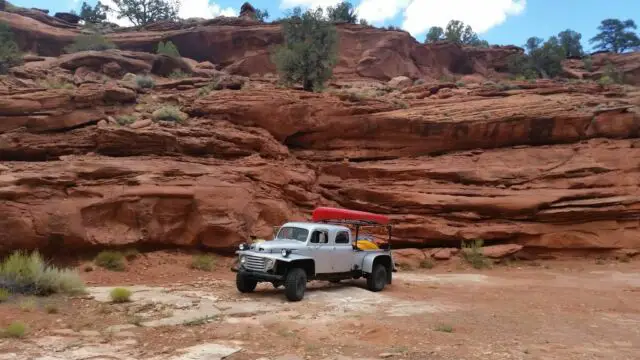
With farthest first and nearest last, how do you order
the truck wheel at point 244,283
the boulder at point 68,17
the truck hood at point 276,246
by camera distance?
1. the boulder at point 68,17
2. the truck wheel at point 244,283
3. the truck hood at point 276,246

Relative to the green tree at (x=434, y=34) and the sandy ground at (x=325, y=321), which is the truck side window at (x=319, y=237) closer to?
the sandy ground at (x=325, y=321)

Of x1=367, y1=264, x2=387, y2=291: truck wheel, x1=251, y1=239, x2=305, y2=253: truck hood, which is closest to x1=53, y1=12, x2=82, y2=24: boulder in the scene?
x1=251, y1=239, x2=305, y2=253: truck hood

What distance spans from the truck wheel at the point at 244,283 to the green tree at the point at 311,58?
14.9 meters

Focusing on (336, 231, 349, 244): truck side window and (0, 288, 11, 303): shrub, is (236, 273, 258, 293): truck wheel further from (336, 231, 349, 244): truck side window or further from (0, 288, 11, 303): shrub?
(0, 288, 11, 303): shrub

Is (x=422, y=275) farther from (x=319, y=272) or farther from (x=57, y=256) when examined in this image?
(x=57, y=256)

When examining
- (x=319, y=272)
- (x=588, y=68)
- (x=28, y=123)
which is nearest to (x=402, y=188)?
(x=319, y=272)

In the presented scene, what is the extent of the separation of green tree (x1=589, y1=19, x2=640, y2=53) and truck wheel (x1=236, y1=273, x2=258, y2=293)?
5416 centimetres

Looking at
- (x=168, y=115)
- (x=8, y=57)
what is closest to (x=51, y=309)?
(x=168, y=115)

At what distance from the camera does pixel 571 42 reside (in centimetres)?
4906

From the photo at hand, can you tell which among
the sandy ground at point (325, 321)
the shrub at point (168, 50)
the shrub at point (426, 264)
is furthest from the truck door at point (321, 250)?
the shrub at point (168, 50)

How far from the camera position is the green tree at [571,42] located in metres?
48.6

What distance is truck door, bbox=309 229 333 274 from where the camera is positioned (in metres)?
12.0

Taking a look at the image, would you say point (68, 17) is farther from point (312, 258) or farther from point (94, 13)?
point (312, 258)

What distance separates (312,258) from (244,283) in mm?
1715
